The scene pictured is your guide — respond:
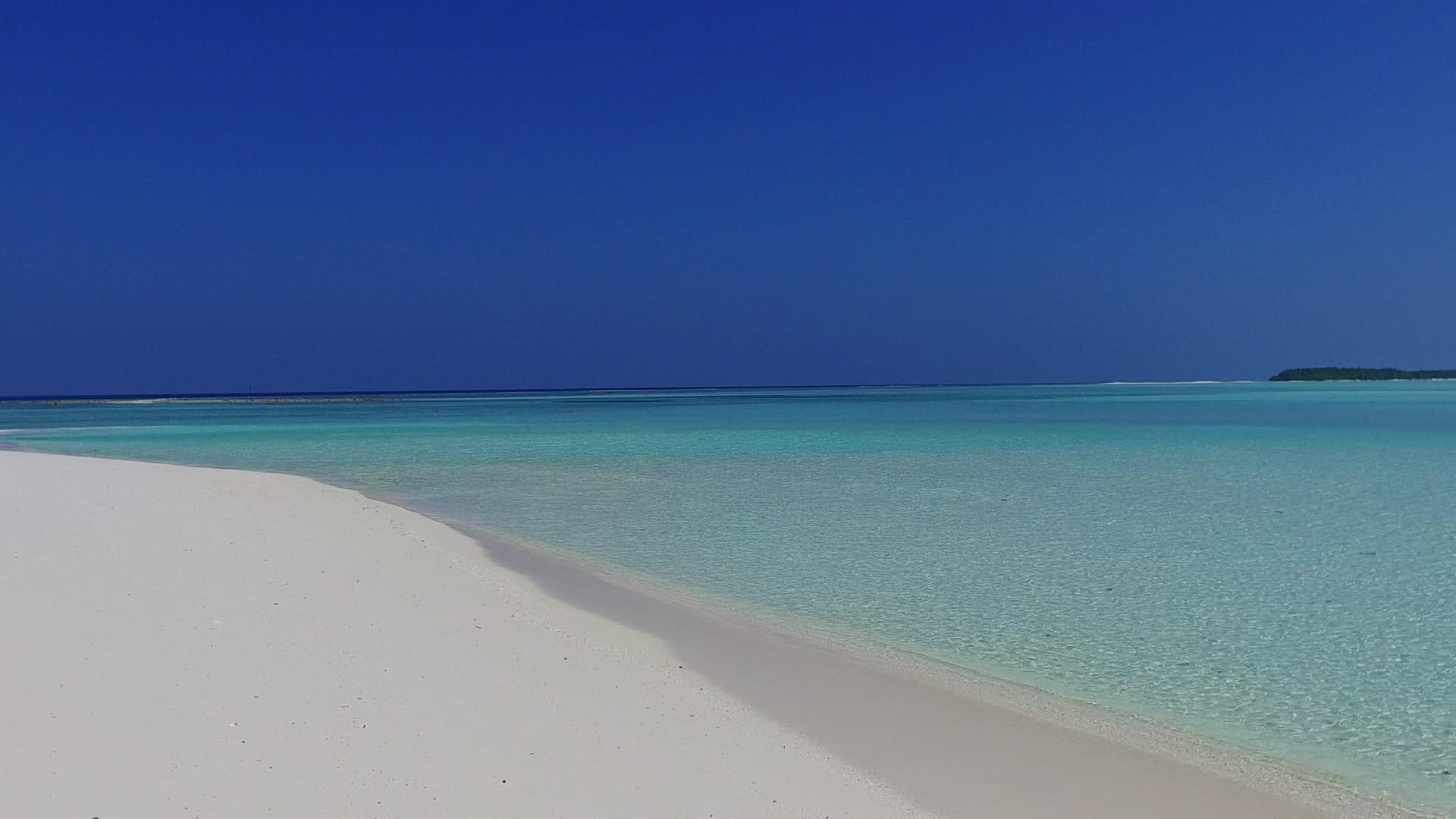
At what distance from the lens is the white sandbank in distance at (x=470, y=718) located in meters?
3.21

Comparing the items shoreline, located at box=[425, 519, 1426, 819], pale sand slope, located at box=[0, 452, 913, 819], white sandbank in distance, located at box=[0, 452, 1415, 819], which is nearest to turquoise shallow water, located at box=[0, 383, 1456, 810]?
shoreline, located at box=[425, 519, 1426, 819]

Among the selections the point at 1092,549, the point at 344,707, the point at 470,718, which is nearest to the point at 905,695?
the point at 470,718

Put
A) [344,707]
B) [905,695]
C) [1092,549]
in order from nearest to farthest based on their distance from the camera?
[344,707] < [905,695] < [1092,549]

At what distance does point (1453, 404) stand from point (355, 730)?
62143 millimetres

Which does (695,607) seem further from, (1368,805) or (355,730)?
(1368,805)

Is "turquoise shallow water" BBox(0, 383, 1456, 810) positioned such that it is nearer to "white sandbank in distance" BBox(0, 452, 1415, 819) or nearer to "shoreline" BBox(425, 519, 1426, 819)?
"shoreline" BBox(425, 519, 1426, 819)

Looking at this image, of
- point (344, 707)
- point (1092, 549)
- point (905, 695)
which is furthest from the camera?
point (1092, 549)

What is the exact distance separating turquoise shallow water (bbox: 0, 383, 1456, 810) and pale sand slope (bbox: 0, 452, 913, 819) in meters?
2.09

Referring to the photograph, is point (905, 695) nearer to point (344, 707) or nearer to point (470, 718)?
point (470, 718)

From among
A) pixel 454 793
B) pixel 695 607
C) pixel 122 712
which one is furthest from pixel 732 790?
pixel 695 607

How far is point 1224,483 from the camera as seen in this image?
15039 mm

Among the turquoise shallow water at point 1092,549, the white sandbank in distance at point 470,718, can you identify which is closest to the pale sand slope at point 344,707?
the white sandbank in distance at point 470,718

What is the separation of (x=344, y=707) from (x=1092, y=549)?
7422mm

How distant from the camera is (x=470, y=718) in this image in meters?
3.95
